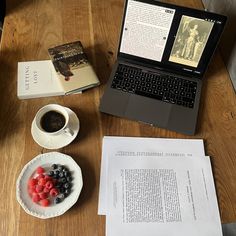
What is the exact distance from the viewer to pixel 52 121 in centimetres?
76

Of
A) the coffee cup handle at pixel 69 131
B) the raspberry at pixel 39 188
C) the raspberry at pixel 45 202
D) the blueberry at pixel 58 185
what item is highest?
the coffee cup handle at pixel 69 131

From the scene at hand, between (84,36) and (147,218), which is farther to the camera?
(84,36)

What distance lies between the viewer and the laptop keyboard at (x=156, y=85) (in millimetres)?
851

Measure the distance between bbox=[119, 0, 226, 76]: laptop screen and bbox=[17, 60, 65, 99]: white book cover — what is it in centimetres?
22

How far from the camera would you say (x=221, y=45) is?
96cm

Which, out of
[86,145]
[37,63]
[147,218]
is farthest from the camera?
[37,63]

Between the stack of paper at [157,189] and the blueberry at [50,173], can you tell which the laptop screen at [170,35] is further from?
the blueberry at [50,173]

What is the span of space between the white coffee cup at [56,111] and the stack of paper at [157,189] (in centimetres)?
12

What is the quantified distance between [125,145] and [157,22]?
36cm

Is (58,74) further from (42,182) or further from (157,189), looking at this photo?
(157,189)

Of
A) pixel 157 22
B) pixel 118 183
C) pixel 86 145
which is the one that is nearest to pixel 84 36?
pixel 157 22

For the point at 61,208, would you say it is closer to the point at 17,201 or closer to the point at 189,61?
the point at 17,201

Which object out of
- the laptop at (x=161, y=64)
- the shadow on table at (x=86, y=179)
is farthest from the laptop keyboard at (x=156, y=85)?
the shadow on table at (x=86, y=179)

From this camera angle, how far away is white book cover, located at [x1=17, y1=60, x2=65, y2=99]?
84 cm
